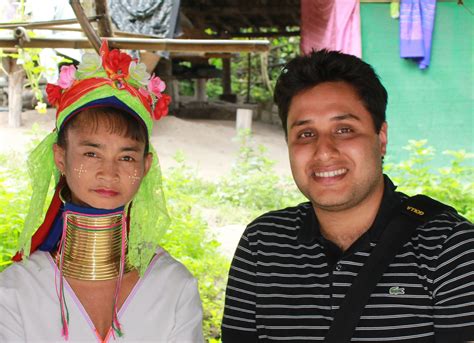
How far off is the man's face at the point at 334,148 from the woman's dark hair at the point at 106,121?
1.93 ft

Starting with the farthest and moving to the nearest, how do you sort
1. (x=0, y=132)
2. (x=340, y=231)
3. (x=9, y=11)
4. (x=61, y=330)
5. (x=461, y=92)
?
(x=0, y=132)
(x=9, y=11)
(x=461, y=92)
(x=340, y=231)
(x=61, y=330)

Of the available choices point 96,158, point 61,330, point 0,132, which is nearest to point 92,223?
point 96,158

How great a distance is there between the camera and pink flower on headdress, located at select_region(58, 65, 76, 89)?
222 centimetres

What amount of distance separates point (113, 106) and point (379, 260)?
103 cm

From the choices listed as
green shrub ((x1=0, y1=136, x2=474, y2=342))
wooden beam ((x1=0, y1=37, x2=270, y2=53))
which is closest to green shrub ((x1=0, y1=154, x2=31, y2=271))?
green shrub ((x1=0, y1=136, x2=474, y2=342))

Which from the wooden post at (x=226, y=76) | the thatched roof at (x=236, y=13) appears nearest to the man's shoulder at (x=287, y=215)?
the thatched roof at (x=236, y=13)

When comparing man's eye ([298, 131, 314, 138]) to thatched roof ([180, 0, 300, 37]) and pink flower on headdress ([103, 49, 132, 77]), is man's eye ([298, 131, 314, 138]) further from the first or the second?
thatched roof ([180, 0, 300, 37])

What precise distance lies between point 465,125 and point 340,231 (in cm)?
542

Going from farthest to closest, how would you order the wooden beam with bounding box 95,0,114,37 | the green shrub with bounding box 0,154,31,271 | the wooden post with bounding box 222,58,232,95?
the wooden post with bounding box 222,58,232,95 → the green shrub with bounding box 0,154,31,271 → the wooden beam with bounding box 95,0,114,37

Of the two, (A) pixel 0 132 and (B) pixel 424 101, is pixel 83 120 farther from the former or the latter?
(A) pixel 0 132

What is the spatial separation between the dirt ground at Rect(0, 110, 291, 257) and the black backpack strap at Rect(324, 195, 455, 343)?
6933 millimetres

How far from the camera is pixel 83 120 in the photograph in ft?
6.99

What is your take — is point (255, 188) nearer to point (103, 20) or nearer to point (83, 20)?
point (103, 20)

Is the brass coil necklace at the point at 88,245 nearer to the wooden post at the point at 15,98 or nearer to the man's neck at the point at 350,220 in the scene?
the man's neck at the point at 350,220
